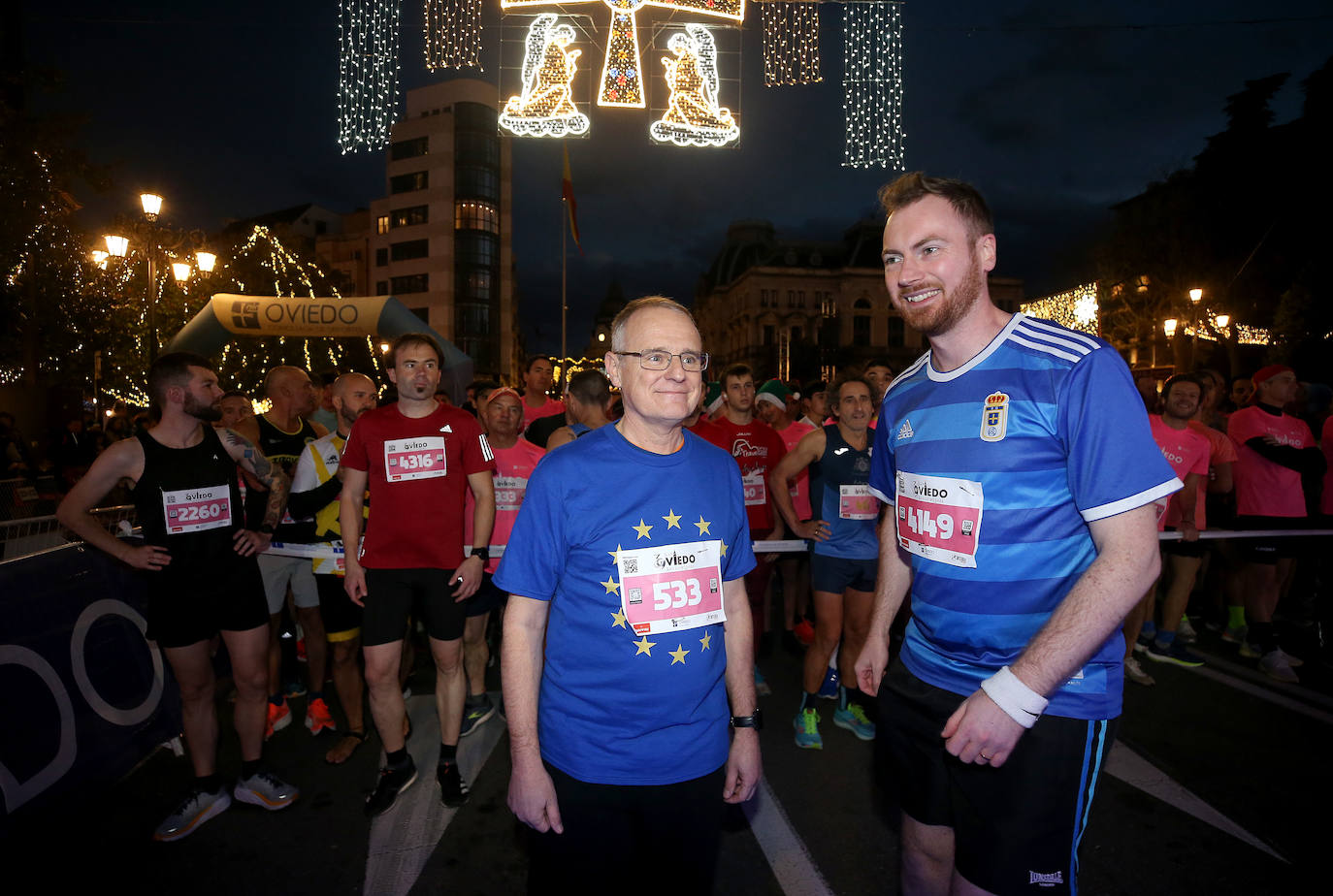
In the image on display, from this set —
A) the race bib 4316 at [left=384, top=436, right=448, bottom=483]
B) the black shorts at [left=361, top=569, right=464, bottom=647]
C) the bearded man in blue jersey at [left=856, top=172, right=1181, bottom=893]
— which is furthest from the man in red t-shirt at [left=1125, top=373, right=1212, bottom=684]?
the race bib 4316 at [left=384, top=436, right=448, bottom=483]

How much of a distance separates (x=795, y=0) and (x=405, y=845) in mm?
11281

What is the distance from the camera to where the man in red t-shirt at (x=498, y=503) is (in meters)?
5.24

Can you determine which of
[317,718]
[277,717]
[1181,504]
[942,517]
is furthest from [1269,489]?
[277,717]

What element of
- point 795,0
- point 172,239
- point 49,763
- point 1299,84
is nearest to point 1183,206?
point 1299,84

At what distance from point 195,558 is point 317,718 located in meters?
1.80

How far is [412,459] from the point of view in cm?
417

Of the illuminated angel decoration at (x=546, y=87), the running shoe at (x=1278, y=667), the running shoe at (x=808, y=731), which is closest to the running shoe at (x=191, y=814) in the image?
the running shoe at (x=808, y=731)

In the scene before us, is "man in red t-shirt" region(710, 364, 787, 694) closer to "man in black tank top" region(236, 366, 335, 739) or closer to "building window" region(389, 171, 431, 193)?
"man in black tank top" region(236, 366, 335, 739)

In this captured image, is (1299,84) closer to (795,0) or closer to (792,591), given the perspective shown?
(795,0)

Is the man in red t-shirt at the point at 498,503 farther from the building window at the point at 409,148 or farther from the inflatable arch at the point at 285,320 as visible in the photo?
the building window at the point at 409,148

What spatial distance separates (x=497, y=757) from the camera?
468 centimetres

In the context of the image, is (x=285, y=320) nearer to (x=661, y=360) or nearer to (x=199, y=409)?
(x=199, y=409)

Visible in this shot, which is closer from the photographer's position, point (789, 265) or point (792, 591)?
point (792, 591)

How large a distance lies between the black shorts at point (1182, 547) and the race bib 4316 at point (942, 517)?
5.30 metres
